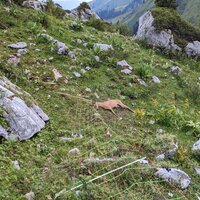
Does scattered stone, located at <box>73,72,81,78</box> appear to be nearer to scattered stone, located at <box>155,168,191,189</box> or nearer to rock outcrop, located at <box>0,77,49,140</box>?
rock outcrop, located at <box>0,77,49,140</box>

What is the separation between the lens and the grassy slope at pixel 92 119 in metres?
6.48

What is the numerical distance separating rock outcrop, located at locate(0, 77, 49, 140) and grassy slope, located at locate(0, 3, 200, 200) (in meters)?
0.19

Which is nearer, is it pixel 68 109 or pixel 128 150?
pixel 128 150

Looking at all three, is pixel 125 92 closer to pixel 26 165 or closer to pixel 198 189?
pixel 198 189

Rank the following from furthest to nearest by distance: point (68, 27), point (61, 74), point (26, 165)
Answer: point (68, 27) → point (61, 74) → point (26, 165)

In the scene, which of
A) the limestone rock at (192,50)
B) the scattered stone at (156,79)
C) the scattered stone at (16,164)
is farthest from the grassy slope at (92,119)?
the limestone rock at (192,50)

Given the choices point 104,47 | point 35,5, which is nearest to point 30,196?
point 104,47

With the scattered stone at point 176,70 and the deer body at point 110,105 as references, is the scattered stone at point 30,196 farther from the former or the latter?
the scattered stone at point 176,70

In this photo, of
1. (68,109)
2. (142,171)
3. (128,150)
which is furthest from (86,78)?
(142,171)

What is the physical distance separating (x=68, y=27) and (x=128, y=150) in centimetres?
1028

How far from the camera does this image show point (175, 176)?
288 inches

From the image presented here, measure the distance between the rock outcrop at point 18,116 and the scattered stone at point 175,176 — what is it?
2.80 meters

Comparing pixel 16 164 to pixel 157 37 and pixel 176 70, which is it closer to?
pixel 176 70

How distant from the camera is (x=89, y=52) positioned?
45.4ft
